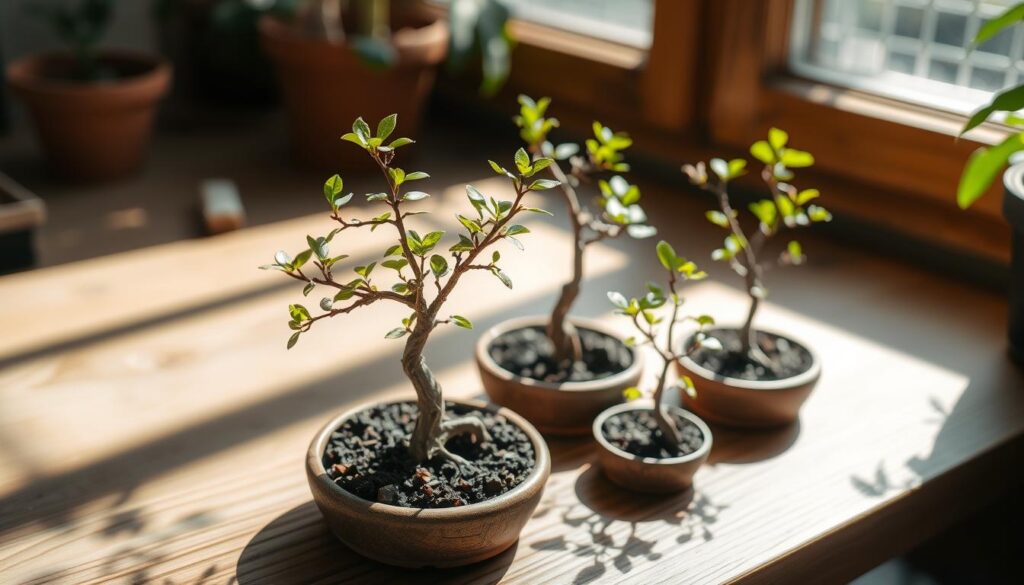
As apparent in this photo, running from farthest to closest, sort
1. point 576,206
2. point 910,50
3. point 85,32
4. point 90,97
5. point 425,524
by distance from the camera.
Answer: point 85,32
point 90,97
point 910,50
point 576,206
point 425,524

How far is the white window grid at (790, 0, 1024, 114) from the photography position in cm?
162

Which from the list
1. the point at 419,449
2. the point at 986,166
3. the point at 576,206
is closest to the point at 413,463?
the point at 419,449

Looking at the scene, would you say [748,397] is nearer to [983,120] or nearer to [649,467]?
[649,467]

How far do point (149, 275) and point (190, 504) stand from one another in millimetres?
654

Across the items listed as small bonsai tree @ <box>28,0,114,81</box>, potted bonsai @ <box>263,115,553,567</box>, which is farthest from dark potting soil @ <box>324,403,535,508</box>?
small bonsai tree @ <box>28,0,114,81</box>

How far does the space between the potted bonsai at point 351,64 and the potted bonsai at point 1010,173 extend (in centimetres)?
99

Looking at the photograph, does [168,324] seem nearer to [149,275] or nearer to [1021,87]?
[149,275]

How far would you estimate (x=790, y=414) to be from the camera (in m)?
1.22

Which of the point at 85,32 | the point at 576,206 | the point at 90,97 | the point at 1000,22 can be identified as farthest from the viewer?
the point at 85,32

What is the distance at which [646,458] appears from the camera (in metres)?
1.08

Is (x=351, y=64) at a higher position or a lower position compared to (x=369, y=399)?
higher

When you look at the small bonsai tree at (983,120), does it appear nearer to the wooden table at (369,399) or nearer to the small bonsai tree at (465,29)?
the wooden table at (369,399)

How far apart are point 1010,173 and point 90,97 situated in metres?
1.54

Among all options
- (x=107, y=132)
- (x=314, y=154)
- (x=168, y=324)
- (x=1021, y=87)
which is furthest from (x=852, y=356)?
(x=107, y=132)
